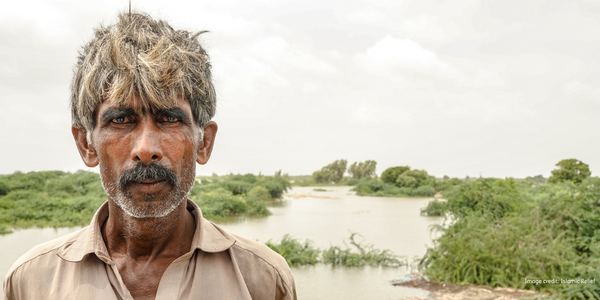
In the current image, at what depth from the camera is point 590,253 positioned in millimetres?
5898

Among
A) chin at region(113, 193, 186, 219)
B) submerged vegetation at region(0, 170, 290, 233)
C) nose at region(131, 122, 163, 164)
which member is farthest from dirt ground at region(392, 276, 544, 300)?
submerged vegetation at region(0, 170, 290, 233)

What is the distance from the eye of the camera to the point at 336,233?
940cm

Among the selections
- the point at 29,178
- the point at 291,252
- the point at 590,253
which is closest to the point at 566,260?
the point at 590,253

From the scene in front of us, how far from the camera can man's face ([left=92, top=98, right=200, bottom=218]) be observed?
1.04 meters

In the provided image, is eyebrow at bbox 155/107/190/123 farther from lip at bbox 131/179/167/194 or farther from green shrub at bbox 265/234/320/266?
green shrub at bbox 265/234/320/266

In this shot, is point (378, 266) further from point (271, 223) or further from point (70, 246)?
point (70, 246)

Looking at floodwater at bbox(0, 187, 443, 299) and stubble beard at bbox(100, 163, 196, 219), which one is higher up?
stubble beard at bbox(100, 163, 196, 219)

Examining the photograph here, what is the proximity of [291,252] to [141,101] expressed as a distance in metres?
6.33

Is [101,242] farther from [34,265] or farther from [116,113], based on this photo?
[116,113]

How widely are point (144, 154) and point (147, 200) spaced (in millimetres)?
146

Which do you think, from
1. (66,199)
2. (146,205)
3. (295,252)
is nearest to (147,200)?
(146,205)

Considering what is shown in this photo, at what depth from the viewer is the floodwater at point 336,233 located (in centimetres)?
583

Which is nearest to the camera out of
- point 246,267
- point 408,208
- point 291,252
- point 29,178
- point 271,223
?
point 246,267

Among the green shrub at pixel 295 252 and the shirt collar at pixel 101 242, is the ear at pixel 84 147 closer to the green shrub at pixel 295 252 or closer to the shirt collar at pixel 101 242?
the shirt collar at pixel 101 242
